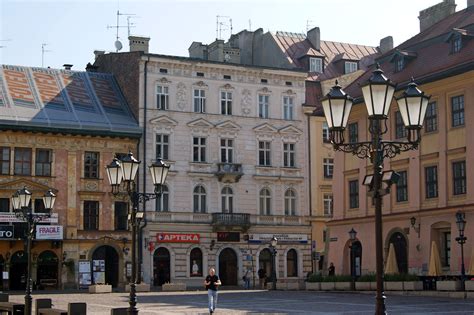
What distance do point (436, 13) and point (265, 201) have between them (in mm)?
16996

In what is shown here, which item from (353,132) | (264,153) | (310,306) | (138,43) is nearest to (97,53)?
(138,43)

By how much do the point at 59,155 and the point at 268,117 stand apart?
49.2ft

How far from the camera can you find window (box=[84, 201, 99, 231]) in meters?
53.5

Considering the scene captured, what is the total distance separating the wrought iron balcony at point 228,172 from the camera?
57438 mm

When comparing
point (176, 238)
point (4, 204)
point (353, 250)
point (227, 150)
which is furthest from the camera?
point (227, 150)

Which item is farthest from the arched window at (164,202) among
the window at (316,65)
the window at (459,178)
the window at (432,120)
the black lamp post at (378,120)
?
the black lamp post at (378,120)

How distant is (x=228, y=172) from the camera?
5747 centimetres

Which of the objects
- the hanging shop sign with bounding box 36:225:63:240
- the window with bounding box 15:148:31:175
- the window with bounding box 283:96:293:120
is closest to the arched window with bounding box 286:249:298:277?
the window with bounding box 283:96:293:120

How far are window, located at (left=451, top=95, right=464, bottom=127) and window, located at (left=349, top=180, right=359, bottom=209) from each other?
8005 mm

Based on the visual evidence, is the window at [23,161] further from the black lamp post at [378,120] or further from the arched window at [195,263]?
the black lamp post at [378,120]

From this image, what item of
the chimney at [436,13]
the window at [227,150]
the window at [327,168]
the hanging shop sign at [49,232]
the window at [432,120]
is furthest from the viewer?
the window at [327,168]

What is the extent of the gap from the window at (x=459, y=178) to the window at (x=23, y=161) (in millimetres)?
26204

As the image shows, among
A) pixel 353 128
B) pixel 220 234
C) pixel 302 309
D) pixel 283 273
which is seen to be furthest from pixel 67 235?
pixel 302 309

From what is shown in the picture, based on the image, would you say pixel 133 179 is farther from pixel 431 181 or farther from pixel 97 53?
pixel 97 53
